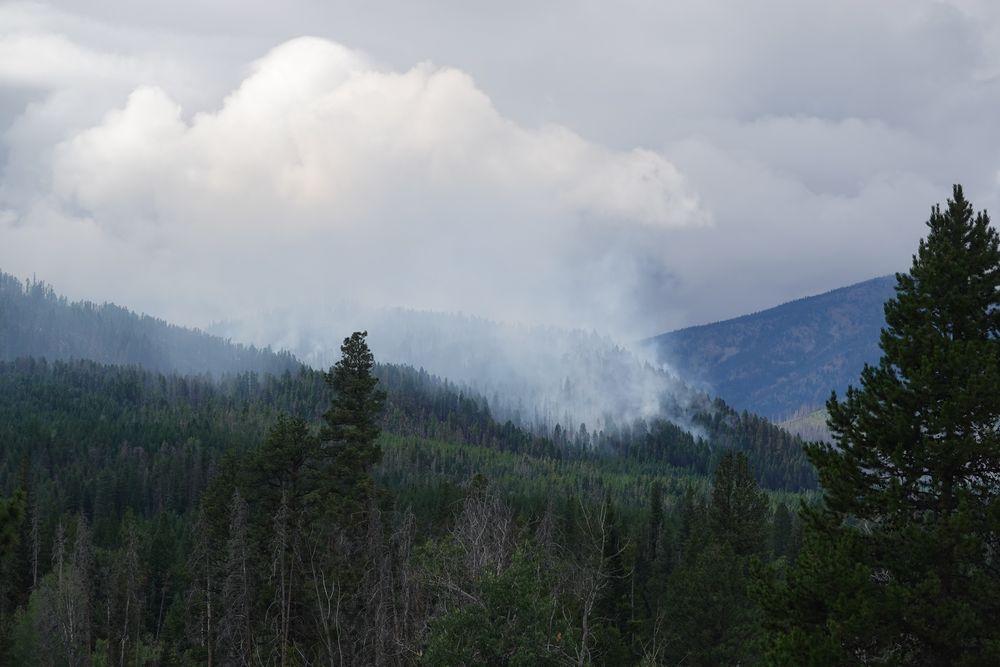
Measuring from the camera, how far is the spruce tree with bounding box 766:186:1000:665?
1791cm

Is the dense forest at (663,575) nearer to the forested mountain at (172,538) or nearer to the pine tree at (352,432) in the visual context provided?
the pine tree at (352,432)

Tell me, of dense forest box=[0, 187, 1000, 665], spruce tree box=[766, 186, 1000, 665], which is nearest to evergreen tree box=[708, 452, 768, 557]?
dense forest box=[0, 187, 1000, 665]

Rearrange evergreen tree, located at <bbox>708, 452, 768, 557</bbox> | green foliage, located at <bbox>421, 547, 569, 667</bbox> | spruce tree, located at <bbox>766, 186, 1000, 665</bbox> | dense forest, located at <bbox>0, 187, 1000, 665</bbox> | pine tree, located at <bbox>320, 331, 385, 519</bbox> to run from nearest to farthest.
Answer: spruce tree, located at <bbox>766, 186, 1000, 665</bbox>
dense forest, located at <bbox>0, 187, 1000, 665</bbox>
green foliage, located at <bbox>421, 547, 569, 667</bbox>
pine tree, located at <bbox>320, 331, 385, 519</bbox>
evergreen tree, located at <bbox>708, 452, 768, 557</bbox>

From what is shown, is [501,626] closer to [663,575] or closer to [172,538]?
[663,575]

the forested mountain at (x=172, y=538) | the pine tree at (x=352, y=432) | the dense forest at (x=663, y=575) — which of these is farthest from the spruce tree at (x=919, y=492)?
the pine tree at (x=352, y=432)

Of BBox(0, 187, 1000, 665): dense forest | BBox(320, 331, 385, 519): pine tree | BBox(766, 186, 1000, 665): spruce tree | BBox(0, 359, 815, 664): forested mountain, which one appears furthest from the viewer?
BBox(320, 331, 385, 519): pine tree

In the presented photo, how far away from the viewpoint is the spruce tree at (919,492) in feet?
58.7

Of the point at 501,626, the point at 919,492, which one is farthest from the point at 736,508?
the point at 919,492

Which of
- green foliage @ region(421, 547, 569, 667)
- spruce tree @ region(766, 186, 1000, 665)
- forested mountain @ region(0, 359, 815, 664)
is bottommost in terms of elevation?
forested mountain @ region(0, 359, 815, 664)

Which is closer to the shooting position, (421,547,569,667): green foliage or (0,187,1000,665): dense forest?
(0,187,1000,665): dense forest

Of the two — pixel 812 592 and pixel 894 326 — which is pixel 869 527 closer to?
pixel 812 592

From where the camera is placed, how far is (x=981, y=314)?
2002 cm

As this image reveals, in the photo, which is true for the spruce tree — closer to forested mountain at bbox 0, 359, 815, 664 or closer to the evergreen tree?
forested mountain at bbox 0, 359, 815, 664

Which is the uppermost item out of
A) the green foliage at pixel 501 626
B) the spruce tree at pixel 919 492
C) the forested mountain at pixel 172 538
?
the spruce tree at pixel 919 492
